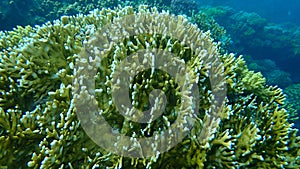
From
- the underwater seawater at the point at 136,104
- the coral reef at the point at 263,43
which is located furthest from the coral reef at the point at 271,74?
the underwater seawater at the point at 136,104

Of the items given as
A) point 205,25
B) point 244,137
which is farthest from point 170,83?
point 205,25

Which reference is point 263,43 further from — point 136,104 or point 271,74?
point 136,104

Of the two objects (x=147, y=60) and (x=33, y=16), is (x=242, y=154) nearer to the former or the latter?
(x=147, y=60)

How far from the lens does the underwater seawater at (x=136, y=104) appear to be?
9.14 feet

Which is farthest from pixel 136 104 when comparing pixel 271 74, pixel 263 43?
pixel 263 43

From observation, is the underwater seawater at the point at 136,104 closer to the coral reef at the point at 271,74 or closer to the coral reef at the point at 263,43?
the coral reef at the point at 271,74

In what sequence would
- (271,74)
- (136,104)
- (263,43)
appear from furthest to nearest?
Result: (263,43)
(271,74)
(136,104)

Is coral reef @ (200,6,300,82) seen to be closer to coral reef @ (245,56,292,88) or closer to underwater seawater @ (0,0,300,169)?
coral reef @ (245,56,292,88)

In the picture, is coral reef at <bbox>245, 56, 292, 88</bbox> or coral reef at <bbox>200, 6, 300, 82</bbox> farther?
coral reef at <bbox>200, 6, 300, 82</bbox>

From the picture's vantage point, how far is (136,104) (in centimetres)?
286

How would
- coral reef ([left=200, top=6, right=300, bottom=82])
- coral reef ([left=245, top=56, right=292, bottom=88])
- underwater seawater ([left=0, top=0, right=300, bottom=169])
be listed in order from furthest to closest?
coral reef ([left=200, top=6, right=300, bottom=82]), coral reef ([left=245, top=56, right=292, bottom=88]), underwater seawater ([left=0, top=0, right=300, bottom=169])

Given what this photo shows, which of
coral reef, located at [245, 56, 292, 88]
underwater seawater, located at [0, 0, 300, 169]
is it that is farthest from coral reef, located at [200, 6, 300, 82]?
underwater seawater, located at [0, 0, 300, 169]

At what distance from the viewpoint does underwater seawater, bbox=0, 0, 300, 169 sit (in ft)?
9.14

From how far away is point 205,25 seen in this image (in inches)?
422
